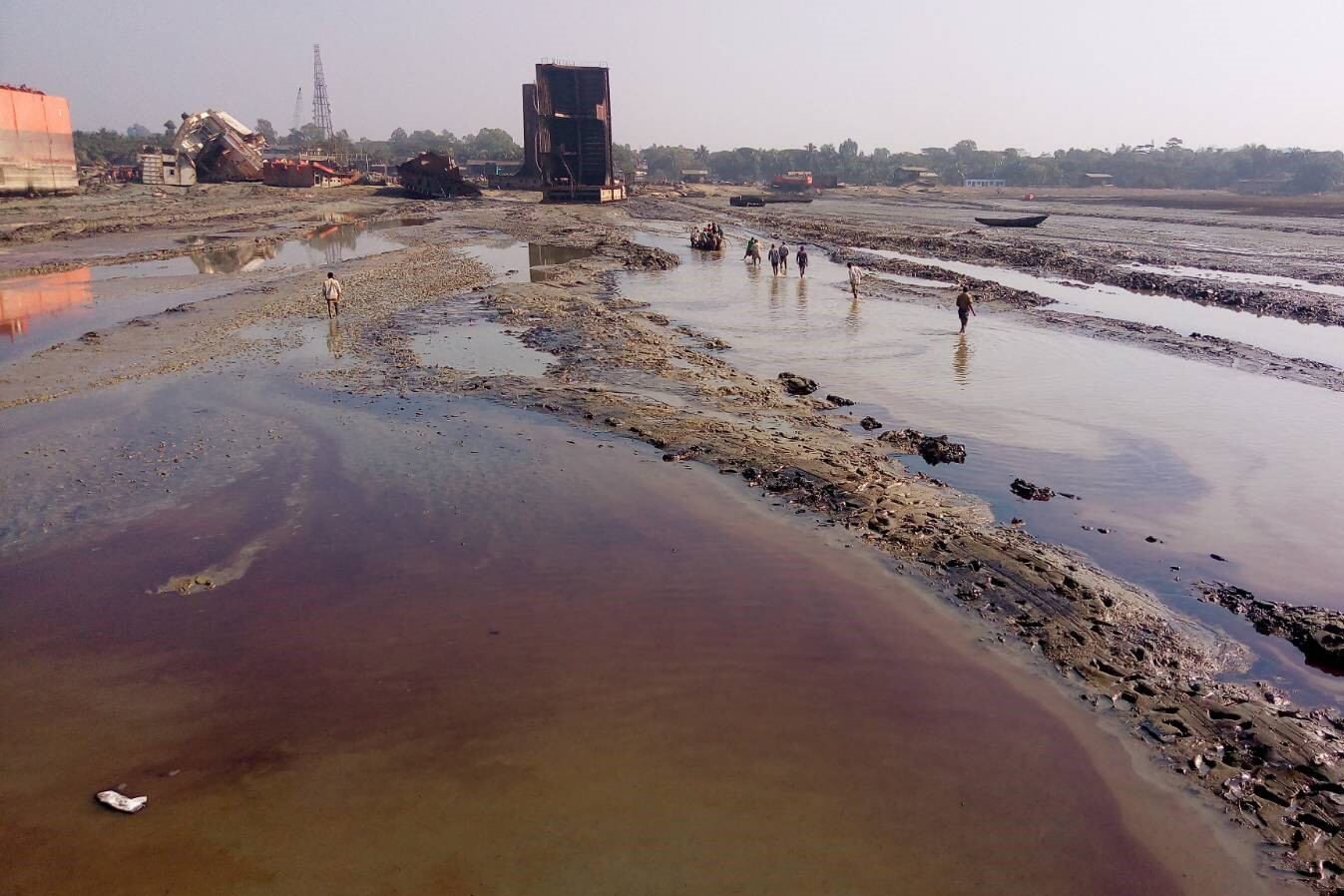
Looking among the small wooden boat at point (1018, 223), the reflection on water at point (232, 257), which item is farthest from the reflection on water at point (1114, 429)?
the small wooden boat at point (1018, 223)

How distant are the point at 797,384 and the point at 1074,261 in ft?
87.6

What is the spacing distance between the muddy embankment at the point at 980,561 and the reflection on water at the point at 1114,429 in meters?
0.91

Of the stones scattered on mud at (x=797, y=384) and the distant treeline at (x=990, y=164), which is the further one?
the distant treeline at (x=990, y=164)

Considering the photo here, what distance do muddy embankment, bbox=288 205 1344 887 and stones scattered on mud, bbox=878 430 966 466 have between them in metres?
0.46

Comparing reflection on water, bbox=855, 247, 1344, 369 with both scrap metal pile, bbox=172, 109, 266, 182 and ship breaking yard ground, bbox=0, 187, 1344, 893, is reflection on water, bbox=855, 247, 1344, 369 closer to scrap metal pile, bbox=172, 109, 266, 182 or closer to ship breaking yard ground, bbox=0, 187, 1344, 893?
ship breaking yard ground, bbox=0, 187, 1344, 893

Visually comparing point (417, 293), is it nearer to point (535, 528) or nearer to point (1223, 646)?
point (535, 528)

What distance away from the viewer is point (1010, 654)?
299 inches

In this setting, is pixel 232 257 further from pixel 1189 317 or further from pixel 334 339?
pixel 1189 317

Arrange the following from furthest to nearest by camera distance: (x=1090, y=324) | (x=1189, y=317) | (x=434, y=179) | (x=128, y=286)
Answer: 1. (x=434, y=179)
2. (x=128, y=286)
3. (x=1189, y=317)
4. (x=1090, y=324)

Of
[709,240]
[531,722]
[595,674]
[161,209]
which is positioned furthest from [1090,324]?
[161,209]

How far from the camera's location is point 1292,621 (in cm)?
827

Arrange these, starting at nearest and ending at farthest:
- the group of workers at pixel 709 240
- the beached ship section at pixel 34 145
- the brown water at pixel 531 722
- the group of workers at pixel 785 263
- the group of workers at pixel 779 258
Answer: the brown water at pixel 531 722 < the group of workers at pixel 785 263 < the group of workers at pixel 779 258 < the group of workers at pixel 709 240 < the beached ship section at pixel 34 145

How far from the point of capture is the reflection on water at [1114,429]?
10.1 m

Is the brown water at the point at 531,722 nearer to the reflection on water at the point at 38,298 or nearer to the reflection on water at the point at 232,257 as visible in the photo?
the reflection on water at the point at 38,298
